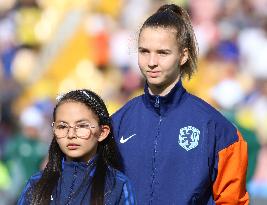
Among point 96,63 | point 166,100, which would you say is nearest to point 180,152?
point 166,100

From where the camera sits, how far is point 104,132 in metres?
4.52

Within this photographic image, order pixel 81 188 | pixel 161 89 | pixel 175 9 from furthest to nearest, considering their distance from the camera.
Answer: pixel 175 9 → pixel 161 89 → pixel 81 188

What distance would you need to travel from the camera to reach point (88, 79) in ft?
37.5

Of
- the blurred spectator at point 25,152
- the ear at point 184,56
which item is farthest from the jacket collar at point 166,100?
the blurred spectator at point 25,152

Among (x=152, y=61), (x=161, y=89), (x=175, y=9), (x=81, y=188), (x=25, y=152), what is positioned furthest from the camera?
(x=25, y=152)

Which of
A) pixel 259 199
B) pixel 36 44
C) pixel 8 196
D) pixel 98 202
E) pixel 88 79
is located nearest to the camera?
pixel 98 202

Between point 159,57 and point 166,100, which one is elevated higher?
point 159,57

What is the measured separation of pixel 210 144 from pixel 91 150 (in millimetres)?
600

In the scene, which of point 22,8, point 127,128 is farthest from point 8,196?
point 127,128

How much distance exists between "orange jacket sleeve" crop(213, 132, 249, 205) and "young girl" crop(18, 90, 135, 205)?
492 millimetres

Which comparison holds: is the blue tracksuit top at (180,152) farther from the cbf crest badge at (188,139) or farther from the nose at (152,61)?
the nose at (152,61)

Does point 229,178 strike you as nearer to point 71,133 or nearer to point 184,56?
point 184,56

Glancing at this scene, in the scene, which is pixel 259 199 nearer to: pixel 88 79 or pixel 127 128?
pixel 88 79

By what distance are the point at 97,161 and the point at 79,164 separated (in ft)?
0.37
